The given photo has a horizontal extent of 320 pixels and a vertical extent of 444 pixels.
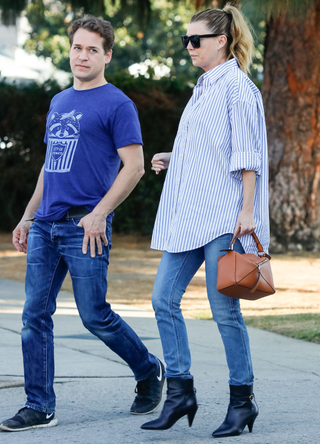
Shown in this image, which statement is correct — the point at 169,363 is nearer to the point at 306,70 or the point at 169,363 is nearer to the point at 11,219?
the point at 306,70

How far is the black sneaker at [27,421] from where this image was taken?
3264 millimetres

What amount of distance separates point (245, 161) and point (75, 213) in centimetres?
83

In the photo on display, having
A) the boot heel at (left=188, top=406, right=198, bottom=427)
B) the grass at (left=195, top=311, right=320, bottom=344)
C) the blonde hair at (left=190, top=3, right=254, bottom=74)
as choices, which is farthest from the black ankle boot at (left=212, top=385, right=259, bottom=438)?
the grass at (left=195, top=311, right=320, bottom=344)

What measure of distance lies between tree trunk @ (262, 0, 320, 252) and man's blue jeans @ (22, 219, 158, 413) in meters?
8.74

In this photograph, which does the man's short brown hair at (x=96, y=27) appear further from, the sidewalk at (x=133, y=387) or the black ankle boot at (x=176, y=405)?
the sidewalk at (x=133, y=387)

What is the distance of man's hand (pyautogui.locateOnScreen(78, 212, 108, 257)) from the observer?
326 cm

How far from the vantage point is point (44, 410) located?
3.34 m

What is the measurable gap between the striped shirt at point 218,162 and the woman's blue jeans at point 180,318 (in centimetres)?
7

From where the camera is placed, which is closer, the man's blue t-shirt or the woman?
the woman

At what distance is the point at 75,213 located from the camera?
3330mm

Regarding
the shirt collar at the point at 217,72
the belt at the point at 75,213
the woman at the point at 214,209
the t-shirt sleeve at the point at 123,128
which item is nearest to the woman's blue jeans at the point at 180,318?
the woman at the point at 214,209

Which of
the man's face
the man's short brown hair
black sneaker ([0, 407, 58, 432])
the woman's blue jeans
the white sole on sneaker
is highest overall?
the man's short brown hair

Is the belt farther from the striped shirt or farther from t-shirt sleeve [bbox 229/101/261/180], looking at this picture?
t-shirt sleeve [bbox 229/101/261/180]

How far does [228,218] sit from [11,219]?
1147 centimetres
